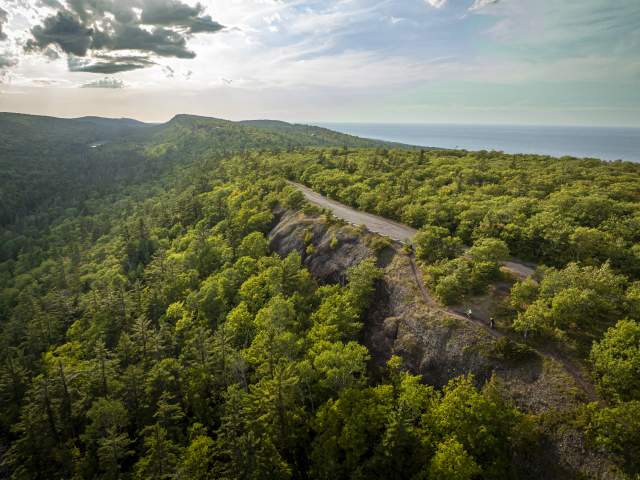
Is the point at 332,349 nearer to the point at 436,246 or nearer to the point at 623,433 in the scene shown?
the point at 436,246

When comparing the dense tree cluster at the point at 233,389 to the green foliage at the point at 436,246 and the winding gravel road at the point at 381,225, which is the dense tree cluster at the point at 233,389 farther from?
the winding gravel road at the point at 381,225

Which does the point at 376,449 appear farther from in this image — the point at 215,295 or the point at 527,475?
the point at 215,295

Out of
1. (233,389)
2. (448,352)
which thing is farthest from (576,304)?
(233,389)

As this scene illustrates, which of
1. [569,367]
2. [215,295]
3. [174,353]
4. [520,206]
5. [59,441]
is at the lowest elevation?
[59,441]

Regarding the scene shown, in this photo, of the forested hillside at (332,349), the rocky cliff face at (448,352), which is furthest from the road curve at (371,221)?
the rocky cliff face at (448,352)

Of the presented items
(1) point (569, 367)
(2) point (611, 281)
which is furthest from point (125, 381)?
(2) point (611, 281)

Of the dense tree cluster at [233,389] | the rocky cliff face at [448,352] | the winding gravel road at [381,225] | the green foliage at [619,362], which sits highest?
the winding gravel road at [381,225]
